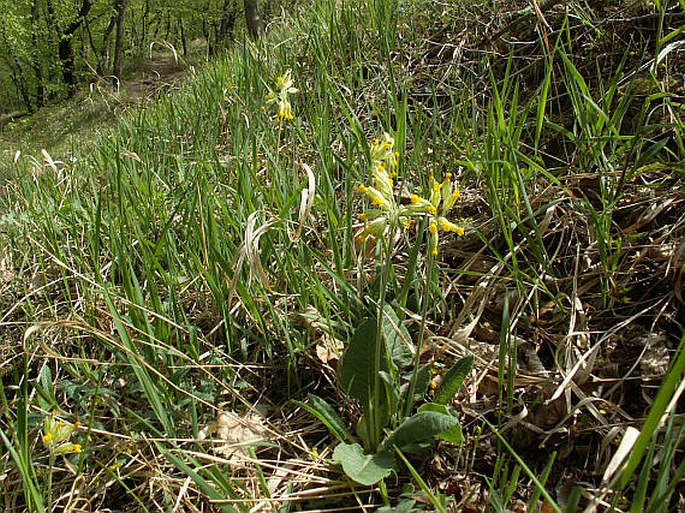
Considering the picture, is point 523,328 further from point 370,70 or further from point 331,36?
point 331,36

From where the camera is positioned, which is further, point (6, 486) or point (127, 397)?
point (127, 397)

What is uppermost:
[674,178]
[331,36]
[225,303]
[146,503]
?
[331,36]

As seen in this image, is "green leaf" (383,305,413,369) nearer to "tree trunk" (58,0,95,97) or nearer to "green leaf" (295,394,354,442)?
"green leaf" (295,394,354,442)

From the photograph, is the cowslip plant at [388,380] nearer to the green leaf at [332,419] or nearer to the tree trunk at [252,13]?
the green leaf at [332,419]

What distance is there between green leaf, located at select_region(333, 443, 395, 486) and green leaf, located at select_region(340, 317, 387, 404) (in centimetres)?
13

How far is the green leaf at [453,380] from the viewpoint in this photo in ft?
4.04

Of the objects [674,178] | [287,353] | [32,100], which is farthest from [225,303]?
[32,100]

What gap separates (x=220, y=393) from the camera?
1.49 metres

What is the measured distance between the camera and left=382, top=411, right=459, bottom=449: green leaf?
1136mm

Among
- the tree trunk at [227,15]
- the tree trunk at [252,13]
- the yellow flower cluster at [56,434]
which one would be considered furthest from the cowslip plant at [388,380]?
the tree trunk at [227,15]

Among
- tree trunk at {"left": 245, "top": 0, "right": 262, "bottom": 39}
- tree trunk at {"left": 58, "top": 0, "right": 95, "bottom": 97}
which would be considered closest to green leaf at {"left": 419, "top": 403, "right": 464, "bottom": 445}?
tree trunk at {"left": 245, "top": 0, "right": 262, "bottom": 39}

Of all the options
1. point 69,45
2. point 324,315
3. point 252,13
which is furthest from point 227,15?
point 324,315

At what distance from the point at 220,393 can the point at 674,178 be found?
150cm

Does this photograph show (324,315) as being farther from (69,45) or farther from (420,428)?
(69,45)
